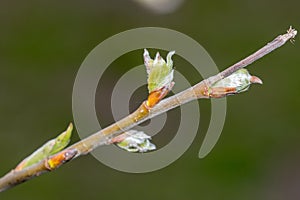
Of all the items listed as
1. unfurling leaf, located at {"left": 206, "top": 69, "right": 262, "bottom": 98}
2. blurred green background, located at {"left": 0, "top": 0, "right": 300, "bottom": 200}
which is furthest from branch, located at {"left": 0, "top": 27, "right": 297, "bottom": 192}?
blurred green background, located at {"left": 0, "top": 0, "right": 300, "bottom": 200}

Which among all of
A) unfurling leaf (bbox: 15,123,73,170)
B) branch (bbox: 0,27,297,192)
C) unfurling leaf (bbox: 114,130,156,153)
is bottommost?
unfurling leaf (bbox: 114,130,156,153)

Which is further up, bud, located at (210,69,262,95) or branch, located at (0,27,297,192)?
branch, located at (0,27,297,192)

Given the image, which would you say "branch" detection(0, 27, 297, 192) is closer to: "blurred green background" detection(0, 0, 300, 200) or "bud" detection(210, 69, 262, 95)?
"bud" detection(210, 69, 262, 95)

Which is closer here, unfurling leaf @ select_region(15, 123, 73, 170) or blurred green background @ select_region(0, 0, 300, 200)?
unfurling leaf @ select_region(15, 123, 73, 170)

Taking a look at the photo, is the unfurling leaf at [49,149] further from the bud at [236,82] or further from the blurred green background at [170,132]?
the blurred green background at [170,132]

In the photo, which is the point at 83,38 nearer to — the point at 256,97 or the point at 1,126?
the point at 1,126

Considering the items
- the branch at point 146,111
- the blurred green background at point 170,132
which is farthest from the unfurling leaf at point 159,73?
the blurred green background at point 170,132

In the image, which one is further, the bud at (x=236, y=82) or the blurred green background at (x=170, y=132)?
the blurred green background at (x=170, y=132)

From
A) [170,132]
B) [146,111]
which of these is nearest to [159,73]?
[146,111]
